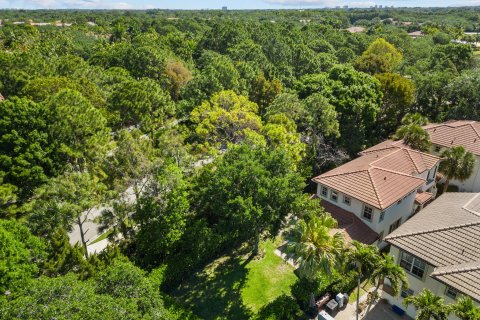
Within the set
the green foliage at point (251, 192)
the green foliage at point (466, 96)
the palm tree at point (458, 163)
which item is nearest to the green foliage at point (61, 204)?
the green foliage at point (251, 192)

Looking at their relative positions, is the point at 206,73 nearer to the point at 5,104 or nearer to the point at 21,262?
the point at 5,104

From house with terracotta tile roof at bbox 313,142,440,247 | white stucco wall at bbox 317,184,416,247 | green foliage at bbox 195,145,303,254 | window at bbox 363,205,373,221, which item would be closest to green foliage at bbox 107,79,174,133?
green foliage at bbox 195,145,303,254

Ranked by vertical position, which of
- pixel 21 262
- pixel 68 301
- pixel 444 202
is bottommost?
pixel 444 202

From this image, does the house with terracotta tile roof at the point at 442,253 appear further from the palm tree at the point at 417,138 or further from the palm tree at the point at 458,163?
the palm tree at the point at 417,138

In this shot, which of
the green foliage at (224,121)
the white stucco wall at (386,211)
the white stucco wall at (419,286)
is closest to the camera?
the white stucco wall at (419,286)

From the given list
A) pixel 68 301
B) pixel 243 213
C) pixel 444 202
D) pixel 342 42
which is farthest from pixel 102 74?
pixel 342 42

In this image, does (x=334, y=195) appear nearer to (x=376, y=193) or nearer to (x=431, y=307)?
(x=376, y=193)
